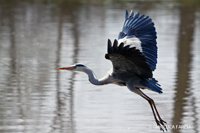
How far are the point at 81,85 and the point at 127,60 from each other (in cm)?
308

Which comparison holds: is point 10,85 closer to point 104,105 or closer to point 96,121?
point 104,105

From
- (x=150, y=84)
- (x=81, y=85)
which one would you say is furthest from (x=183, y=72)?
(x=150, y=84)

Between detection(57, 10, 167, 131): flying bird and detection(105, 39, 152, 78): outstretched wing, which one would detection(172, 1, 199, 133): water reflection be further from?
detection(105, 39, 152, 78): outstretched wing

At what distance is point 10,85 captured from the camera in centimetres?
893

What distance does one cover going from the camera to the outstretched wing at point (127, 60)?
5785mm

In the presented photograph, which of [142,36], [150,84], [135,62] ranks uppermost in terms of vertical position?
[142,36]

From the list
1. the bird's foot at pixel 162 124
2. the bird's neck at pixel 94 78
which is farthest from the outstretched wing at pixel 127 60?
the bird's foot at pixel 162 124

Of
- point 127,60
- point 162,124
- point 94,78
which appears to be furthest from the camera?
point 94,78

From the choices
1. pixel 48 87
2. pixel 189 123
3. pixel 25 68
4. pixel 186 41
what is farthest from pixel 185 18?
pixel 189 123

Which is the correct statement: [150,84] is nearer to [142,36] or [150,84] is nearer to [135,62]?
[135,62]

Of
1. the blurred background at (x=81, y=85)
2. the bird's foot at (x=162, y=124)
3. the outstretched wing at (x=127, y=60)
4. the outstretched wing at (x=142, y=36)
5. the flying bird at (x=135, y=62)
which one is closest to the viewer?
the outstretched wing at (x=127, y=60)

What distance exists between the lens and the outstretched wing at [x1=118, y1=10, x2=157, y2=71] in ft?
22.3

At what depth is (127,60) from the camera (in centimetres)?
613

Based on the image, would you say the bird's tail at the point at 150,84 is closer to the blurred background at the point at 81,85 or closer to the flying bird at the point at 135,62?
the flying bird at the point at 135,62
